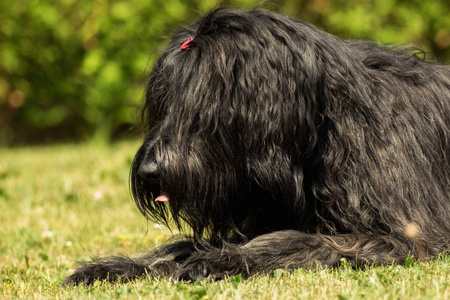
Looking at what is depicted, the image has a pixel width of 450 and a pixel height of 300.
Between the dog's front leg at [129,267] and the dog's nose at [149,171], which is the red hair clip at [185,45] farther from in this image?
the dog's front leg at [129,267]

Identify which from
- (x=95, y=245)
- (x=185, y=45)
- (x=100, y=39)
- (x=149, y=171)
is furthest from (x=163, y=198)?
Answer: (x=100, y=39)

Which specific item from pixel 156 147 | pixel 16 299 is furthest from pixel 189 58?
pixel 16 299

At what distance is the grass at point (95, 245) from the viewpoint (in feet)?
8.23

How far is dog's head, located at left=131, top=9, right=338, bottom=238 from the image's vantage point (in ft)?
10.00

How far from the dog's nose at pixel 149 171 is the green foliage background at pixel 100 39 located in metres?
6.53

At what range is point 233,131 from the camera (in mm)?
3137

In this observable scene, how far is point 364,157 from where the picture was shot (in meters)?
3.24

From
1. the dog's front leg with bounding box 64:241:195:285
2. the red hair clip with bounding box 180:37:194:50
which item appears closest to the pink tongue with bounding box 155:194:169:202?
the dog's front leg with bounding box 64:241:195:285

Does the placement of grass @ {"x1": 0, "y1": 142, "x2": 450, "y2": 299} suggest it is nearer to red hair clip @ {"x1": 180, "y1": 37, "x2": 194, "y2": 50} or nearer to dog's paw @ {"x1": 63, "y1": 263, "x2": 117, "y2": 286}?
dog's paw @ {"x1": 63, "y1": 263, "x2": 117, "y2": 286}

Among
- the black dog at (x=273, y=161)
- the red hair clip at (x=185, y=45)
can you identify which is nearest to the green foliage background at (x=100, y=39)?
the red hair clip at (x=185, y=45)

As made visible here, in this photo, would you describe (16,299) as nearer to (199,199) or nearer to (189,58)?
(199,199)

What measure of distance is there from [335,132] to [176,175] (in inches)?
34.0

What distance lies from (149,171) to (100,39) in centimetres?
751

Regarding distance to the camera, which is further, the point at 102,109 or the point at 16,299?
the point at 102,109
